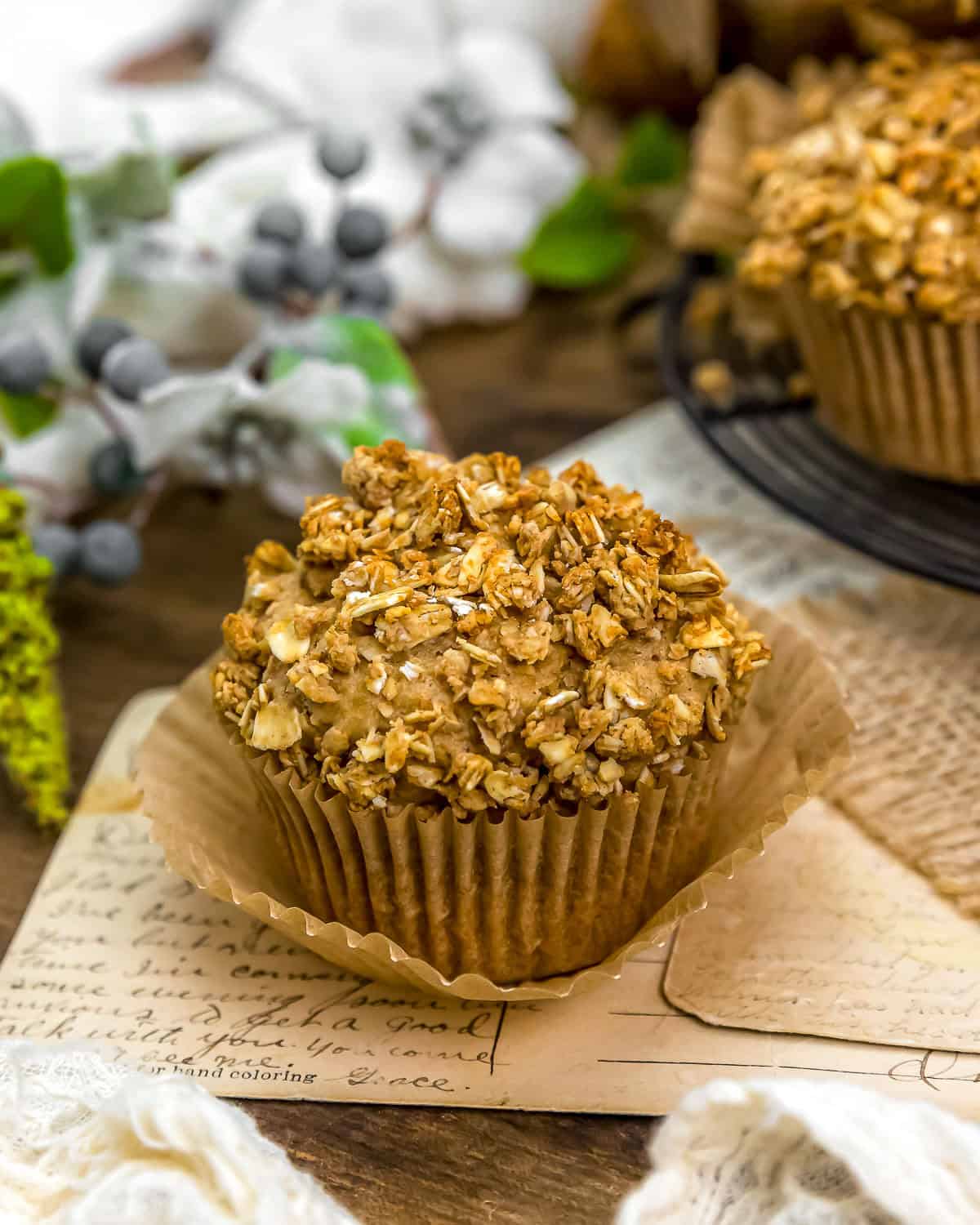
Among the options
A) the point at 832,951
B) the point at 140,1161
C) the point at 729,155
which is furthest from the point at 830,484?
the point at 140,1161

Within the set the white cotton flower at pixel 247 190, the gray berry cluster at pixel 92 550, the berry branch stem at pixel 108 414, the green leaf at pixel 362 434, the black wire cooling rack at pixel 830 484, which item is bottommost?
the black wire cooling rack at pixel 830 484

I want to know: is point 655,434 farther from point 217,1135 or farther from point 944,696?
point 217,1135

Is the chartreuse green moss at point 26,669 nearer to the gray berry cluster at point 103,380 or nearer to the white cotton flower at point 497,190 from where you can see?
the gray berry cluster at point 103,380

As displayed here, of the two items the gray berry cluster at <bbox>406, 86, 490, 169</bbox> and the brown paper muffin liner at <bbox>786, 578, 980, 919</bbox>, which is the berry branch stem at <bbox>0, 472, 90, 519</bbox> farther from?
the brown paper muffin liner at <bbox>786, 578, 980, 919</bbox>

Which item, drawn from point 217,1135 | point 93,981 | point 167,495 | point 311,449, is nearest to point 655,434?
point 311,449

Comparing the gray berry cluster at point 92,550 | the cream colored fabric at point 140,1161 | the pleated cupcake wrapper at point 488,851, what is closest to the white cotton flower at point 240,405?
the gray berry cluster at point 92,550

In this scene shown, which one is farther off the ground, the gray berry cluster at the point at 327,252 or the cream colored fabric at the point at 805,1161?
the gray berry cluster at the point at 327,252
